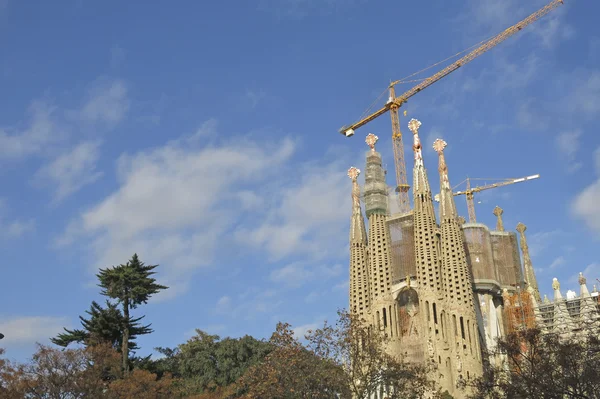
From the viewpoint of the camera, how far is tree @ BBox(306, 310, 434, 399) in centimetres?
3125

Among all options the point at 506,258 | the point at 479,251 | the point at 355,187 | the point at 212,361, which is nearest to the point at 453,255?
the point at 479,251

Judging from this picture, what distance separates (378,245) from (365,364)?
1402 inches

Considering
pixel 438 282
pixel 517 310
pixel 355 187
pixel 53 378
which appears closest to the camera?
pixel 53 378

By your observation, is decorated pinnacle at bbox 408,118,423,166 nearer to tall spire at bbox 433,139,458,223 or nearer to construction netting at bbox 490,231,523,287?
tall spire at bbox 433,139,458,223

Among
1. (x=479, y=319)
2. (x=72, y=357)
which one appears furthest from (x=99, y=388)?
(x=479, y=319)

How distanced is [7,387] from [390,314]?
35064 millimetres

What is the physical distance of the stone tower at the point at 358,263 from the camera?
216 ft

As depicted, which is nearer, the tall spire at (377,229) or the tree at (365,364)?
the tree at (365,364)

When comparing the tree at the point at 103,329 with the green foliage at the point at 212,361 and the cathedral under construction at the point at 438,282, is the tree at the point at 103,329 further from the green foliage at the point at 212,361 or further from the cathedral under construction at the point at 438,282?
the cathedral under construction at the point at 438,282

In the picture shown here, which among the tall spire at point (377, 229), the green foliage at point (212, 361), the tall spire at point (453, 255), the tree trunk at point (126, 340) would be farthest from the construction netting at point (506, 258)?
the tree trunk at point (126, 340)

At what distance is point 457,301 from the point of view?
60.9m

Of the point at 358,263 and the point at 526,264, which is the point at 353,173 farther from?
the point at 526,264

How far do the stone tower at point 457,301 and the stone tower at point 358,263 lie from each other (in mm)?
7621

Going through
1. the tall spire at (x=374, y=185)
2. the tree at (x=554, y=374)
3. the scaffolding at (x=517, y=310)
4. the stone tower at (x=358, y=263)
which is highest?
the tall spire at (x=374, y=185)
